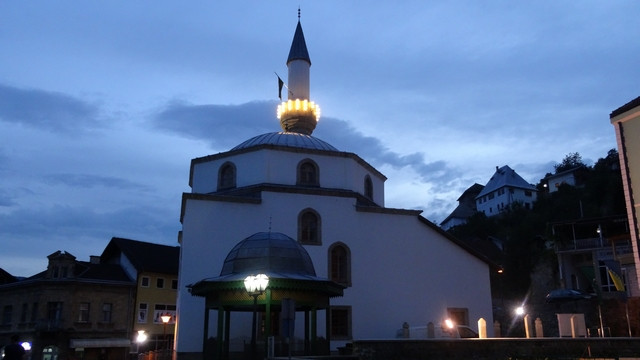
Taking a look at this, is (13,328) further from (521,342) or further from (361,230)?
(521,342)

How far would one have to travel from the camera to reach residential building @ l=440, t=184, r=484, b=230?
7381 centimetres

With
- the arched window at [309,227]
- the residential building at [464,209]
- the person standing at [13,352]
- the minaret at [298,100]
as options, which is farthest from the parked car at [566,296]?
the residential building at [464,209]

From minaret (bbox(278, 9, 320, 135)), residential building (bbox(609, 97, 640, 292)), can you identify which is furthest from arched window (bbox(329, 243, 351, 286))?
residential building (bbox(609, 97, 640, 292))

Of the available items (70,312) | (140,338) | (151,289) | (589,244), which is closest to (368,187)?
(140,338)

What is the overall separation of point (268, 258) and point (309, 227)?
6.89 meters

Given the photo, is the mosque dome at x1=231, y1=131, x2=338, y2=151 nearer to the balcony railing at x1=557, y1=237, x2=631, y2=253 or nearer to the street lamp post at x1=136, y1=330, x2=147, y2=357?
the street lamp post at x1=136, y1=330, x2=147, y2=357

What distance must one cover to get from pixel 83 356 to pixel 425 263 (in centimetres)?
2099

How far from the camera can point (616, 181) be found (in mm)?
46438

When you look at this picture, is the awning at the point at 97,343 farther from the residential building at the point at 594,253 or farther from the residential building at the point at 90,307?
the residential building at the point at 594,253

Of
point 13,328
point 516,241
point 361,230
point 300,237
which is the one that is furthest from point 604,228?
point 13,328

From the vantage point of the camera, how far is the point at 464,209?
76125mm

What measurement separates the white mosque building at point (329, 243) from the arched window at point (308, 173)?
5 cm

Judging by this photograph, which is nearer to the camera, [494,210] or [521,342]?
[521,342]

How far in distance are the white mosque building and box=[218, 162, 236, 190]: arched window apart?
0.16ft
